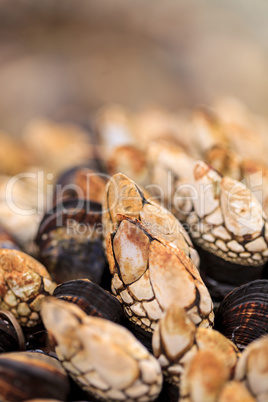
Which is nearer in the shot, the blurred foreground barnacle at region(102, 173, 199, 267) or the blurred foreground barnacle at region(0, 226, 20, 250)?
the blurred foreground barnacle at region(102, 173, 199, 267)

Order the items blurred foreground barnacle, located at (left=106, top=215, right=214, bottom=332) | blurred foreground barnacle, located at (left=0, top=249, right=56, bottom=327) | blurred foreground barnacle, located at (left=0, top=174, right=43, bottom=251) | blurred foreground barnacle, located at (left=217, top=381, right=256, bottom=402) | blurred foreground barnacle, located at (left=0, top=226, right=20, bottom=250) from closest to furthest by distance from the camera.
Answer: blurred foreground barnacle, located at (left=217, top=381, right=256, bottom=402), blurred foreground barnacle, located at (left=106, top=215, right=214, bottom=332), blurred foreground barnacle, located at (left=0, top=249, right=56, bottom=327), blurred foreground barnacle, located at (left=0, top=226, right=20, bottom=250), blurred foreground barnacle, located at (left=0, top=174, right=43, bottom=251)

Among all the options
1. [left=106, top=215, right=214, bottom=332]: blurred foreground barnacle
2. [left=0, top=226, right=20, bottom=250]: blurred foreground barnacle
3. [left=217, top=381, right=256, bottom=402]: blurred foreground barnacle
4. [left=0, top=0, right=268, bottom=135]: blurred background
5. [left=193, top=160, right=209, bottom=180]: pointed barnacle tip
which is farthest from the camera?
[left=0, top=0, right=268, bottom=135]: blurred background

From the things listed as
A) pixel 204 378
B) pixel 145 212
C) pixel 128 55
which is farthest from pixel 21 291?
pixel 128 55

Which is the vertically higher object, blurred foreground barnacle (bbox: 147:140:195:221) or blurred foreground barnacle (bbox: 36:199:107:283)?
blurred foreground barnacle (bbox: 147:140:195:221)

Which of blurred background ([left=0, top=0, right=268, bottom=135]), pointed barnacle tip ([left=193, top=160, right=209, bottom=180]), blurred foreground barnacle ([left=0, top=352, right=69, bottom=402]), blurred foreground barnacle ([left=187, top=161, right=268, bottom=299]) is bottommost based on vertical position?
blurred foreground barnacle ([left=0, top=352, right=69, bottom=402])

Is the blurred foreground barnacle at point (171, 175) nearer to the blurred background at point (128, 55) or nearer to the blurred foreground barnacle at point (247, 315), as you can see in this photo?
the blurred foreground barnacle at point (247, 315)

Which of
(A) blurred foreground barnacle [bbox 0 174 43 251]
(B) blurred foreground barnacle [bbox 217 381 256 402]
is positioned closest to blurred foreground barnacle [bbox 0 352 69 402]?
(B) blurred foreground barnacle [bbox 217 381 256 402]

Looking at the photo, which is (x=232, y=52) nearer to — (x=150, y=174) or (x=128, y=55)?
(x=128, y=55)

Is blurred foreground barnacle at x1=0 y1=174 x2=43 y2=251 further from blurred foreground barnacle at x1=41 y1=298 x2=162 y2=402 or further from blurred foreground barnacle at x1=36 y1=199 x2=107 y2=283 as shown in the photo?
blurred foreground barnacle at x1=41 y1=298 x2=162 y2=402
